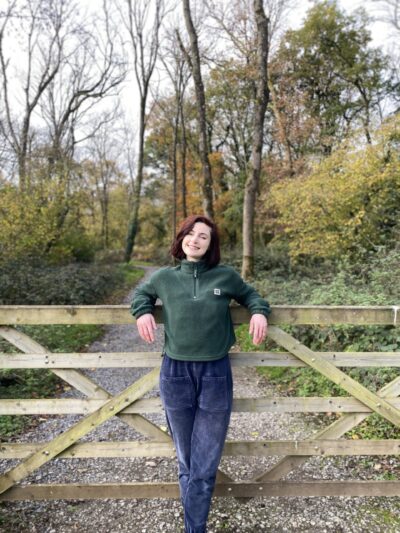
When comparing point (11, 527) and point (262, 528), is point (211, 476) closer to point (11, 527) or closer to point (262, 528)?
point (262, 528)

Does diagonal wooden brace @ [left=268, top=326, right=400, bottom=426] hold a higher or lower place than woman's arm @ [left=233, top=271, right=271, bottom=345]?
lower

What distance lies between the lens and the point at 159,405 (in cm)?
239

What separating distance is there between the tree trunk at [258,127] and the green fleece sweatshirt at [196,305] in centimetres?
796

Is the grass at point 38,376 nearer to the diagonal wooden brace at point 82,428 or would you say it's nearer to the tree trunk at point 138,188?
the diagonal wooden brace at point 82,428

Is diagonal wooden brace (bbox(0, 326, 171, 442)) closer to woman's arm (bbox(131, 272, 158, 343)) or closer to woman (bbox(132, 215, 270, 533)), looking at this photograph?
woman (bbox(132, 215, 270, 533))

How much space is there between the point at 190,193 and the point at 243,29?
498 inches

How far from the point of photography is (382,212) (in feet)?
28.5

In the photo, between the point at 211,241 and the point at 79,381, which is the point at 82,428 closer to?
the point at 79,381

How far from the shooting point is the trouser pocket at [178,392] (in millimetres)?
2037

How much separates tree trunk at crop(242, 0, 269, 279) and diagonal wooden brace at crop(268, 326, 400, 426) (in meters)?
7.76

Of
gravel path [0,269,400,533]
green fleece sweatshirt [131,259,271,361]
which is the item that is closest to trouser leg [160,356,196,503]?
green fleece sweatshirt [131,259,271,361]

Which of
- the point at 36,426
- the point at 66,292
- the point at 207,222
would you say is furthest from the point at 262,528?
the point at 66,292

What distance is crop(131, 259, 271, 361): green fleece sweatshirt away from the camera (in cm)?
196

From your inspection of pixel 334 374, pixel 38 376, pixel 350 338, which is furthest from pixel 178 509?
pixel 38 376
